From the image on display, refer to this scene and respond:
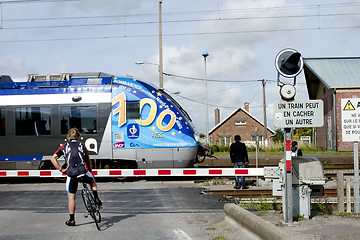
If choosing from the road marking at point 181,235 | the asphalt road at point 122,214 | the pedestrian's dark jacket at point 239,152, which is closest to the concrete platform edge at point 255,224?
the asphalt road at point 122,214

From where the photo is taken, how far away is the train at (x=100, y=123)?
49.4ft

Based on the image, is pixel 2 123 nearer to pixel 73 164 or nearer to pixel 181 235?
pixel 73 164

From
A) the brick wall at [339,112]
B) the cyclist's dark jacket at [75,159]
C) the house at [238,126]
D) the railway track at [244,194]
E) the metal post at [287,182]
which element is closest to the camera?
the metal post at [287,182]

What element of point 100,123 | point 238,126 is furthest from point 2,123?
point 238,126

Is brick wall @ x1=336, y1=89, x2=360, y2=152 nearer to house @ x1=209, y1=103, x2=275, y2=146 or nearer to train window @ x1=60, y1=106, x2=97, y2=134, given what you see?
train window @ x1=60, y1=106, x2=97, y2=134

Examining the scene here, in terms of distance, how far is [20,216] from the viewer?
29.6 ft

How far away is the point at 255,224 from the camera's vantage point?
6238mm

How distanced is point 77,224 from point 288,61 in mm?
4622

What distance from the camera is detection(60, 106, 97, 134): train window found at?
1524cm

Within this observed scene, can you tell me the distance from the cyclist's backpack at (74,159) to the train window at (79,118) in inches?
294

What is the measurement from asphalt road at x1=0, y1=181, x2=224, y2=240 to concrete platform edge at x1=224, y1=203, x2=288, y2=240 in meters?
0.42

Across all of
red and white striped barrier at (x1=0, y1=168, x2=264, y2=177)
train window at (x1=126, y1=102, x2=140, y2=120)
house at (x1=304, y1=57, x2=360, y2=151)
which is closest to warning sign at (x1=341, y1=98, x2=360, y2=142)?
red and white striped barrier at (x1=0, y1=168, x2=264, y2=177)

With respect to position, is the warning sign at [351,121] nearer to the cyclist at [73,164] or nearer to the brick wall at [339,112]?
the cyclist at [73,164]

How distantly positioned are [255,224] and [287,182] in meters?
1.27
